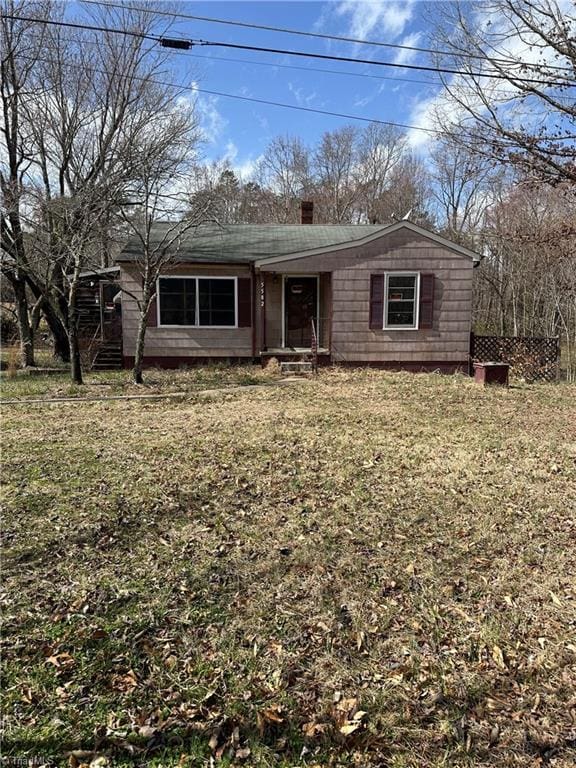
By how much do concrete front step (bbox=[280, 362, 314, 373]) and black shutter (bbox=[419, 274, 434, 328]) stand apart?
2.96 m

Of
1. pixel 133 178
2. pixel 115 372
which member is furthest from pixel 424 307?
pixel 133 178

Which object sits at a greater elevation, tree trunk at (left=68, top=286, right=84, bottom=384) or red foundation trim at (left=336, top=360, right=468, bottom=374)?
tree trunk at (left=68, top=286, right=84, bottom=384)

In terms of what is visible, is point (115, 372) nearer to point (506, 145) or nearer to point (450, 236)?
point (506, 145)

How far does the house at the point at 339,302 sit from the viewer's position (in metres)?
11.8

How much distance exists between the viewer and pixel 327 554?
3404 mm

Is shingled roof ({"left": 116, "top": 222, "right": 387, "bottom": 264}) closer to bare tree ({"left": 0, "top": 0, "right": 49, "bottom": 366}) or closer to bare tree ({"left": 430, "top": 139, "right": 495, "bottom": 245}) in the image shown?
bare tree ({"left": 0, "top": 0, "right": 49, "bottom": 366})

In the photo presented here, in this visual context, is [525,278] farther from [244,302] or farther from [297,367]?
[244,302]

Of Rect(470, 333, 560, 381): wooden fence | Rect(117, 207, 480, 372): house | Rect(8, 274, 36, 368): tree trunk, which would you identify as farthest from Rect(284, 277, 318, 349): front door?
Rect(8, 274, 36, 368): tree trunk

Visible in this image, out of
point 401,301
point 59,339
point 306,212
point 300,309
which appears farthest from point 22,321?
point 401,301

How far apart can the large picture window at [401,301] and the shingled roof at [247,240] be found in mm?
1290

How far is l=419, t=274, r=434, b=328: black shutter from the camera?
11922 mm

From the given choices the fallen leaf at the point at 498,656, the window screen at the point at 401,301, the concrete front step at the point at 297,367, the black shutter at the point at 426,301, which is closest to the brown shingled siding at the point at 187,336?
the concrete front step at the point at 297,367

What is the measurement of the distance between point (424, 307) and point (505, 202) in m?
11.6

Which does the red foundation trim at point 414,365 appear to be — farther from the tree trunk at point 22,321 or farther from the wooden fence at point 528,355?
the tree trunk at point 22,321
